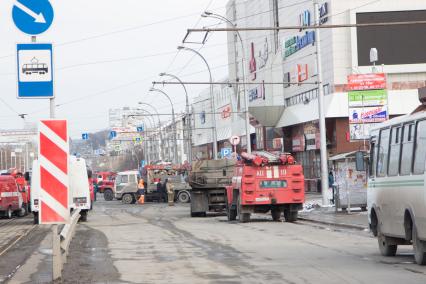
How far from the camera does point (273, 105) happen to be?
6353 cm

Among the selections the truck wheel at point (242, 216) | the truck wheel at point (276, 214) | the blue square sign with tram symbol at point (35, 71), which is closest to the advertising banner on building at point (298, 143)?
the truck wheel at point (276, 214)

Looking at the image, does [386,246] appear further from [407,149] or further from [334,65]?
[334,65]

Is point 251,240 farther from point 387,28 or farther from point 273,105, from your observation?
point 273,105

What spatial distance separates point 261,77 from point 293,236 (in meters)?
48.2

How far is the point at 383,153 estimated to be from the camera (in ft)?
47.9

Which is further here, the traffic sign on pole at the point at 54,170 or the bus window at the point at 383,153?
the bus window at the point at 383,153

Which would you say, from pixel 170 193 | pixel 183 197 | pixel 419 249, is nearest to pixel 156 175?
pixel 183 197

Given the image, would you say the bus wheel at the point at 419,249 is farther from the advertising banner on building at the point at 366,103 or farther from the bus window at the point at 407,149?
the advertising banner on building at the point at 366,103

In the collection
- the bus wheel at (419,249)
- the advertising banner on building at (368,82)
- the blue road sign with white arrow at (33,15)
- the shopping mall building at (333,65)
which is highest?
the shopping mall building at (333,65)

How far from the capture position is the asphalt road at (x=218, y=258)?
11805mm

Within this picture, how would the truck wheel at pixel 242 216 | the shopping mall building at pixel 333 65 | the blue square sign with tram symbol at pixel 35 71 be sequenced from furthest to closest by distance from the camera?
the shopping mall building at pixel 333 65 < the truck wheel at pixel 242 216 < the blue square sign with tram symbol at pixel 35 71

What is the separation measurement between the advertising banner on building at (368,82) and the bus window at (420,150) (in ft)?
49.5

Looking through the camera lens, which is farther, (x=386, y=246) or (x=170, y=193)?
(x=170, y=193)

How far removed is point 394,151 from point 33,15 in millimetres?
6813
